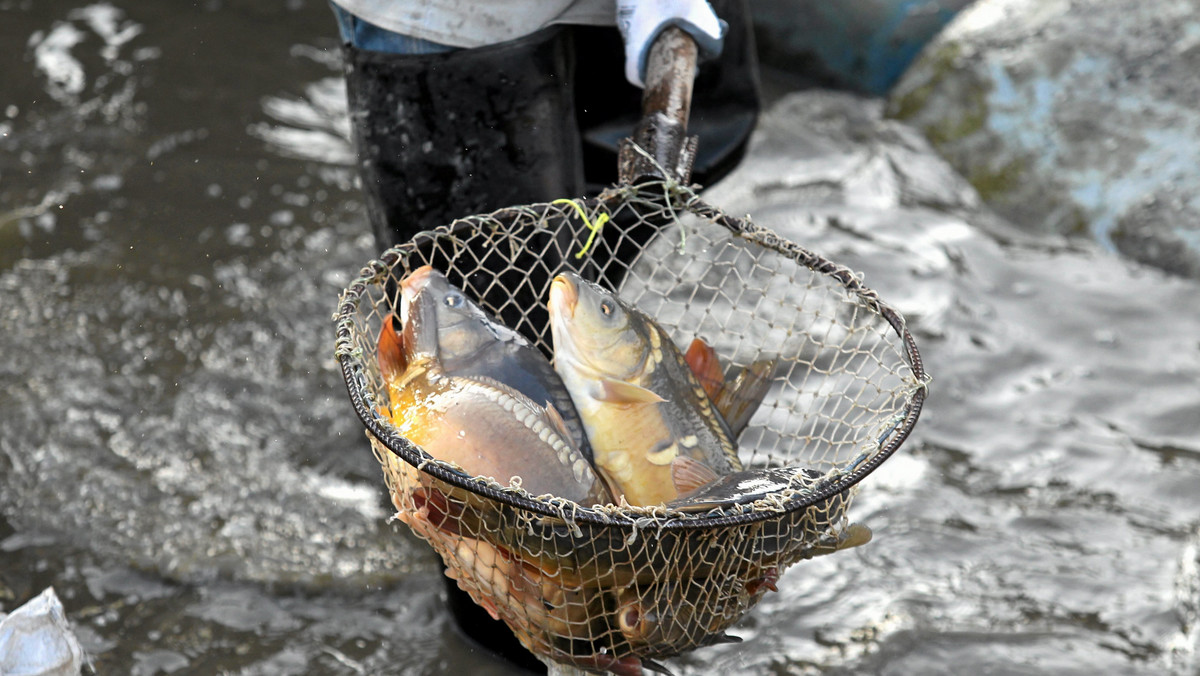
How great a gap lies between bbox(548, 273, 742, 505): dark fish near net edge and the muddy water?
0.89 meters

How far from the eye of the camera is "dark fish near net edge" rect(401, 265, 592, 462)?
2.38 metres

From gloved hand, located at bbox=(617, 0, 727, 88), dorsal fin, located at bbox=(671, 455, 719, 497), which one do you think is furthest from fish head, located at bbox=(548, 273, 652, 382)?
gloved hand, located at bbox=(617, 0, 727, 88)

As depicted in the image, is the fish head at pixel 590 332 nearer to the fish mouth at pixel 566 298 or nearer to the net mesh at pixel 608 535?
the fish mouth at pixel 566 298

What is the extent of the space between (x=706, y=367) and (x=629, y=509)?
2.84ft

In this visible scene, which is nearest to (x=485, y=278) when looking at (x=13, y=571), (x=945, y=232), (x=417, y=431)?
(x=417, y=431)

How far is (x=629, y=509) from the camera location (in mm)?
1893

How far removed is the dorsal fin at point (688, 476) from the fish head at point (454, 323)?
47 cm

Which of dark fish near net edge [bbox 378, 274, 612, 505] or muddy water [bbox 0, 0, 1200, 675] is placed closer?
dark fish near net edge [bbox 378, 274, 612, 505]

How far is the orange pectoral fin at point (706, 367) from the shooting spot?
→ 2.70 metres

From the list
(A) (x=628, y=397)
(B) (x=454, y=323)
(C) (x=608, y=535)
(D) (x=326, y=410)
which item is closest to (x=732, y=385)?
(A) (x=628, y=397)

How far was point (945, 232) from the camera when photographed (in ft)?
17.1

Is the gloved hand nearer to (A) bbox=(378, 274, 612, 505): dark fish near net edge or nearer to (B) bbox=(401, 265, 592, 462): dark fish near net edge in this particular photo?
(B) bbox=(401, 265, 592, 462): dark fish near net edge

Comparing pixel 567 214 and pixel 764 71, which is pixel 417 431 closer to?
pixel 567 214

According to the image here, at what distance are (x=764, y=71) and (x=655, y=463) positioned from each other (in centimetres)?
479
